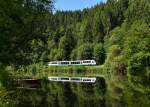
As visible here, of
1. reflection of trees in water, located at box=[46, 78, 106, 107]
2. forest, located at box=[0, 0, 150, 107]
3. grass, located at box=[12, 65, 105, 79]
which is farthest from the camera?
grass, located at box=[12, 65, 105, 79]

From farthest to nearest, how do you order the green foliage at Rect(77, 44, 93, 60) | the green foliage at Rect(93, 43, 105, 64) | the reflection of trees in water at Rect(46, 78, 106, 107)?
the green foliage at Rect(77, 44, 93, 60)
the green foliage at Rect(93, 43, 105, 64)
the reflection of trees in water at Rect(46, 78, 106, 107)

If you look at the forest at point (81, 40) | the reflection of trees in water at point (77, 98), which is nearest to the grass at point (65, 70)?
the forest at point (81, 40)

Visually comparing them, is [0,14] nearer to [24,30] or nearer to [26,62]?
[24,30]

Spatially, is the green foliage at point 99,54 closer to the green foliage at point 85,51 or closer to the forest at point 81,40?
the forest at point 81,40

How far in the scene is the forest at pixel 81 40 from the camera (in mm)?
30594

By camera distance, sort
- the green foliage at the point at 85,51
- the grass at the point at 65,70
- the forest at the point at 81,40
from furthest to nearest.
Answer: the green foliage at the point at 85,51 → the grass at the point at 65,70 → the forest at the point at 81,40

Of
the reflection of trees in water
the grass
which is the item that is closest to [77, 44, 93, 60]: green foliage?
the grass

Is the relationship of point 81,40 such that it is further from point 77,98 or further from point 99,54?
point 77,98

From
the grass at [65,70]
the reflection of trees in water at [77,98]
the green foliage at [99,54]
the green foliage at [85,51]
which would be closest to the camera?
the reflection of trees in water at [77,98]

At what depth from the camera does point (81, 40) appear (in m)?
173

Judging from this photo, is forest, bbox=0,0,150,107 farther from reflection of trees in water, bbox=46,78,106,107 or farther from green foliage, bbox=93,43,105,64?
reflection of trees in water, bbox=46,78,106,107

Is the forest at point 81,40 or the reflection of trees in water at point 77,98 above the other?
the forest at point 81,40

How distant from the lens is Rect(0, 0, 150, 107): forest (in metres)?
30.6

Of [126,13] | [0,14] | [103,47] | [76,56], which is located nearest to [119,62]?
[103,47]
